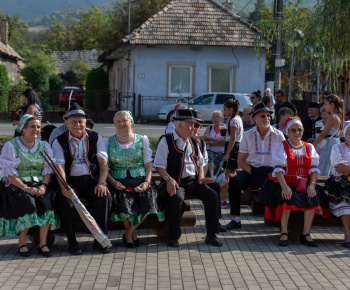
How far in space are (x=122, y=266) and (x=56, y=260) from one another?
0.81 metres

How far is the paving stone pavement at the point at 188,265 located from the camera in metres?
6.34

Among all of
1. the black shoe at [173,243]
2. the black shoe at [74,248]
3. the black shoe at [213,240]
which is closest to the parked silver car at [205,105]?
the black shoe at [213,240]

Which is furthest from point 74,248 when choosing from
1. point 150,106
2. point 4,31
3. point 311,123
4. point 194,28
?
point 4,31

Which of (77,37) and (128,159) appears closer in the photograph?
(128,159)

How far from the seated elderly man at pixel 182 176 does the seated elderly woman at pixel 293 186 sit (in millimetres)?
757

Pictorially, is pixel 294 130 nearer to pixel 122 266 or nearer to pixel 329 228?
pixel 329 228

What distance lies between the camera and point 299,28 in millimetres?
15781

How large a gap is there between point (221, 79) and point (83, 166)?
25461 millimetres

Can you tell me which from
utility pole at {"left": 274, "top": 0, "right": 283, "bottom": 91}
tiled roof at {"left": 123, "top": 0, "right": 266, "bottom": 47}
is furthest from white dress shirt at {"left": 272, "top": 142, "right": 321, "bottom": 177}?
tiled roof at {"left": 123, "top": 0, "right": 266, "bottom": 47}

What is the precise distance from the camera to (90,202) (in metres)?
7.84

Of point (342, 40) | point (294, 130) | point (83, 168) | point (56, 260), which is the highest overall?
point (342, 40)

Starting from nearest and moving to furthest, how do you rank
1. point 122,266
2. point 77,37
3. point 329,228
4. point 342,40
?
point 122,266 → point 329,228 → point 342,40 → point 77,37

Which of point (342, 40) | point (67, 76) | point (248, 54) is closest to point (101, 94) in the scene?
point (248, 54)

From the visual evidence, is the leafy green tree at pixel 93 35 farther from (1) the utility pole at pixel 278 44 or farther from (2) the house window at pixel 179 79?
(1) the utility pole at pixel 278 44
